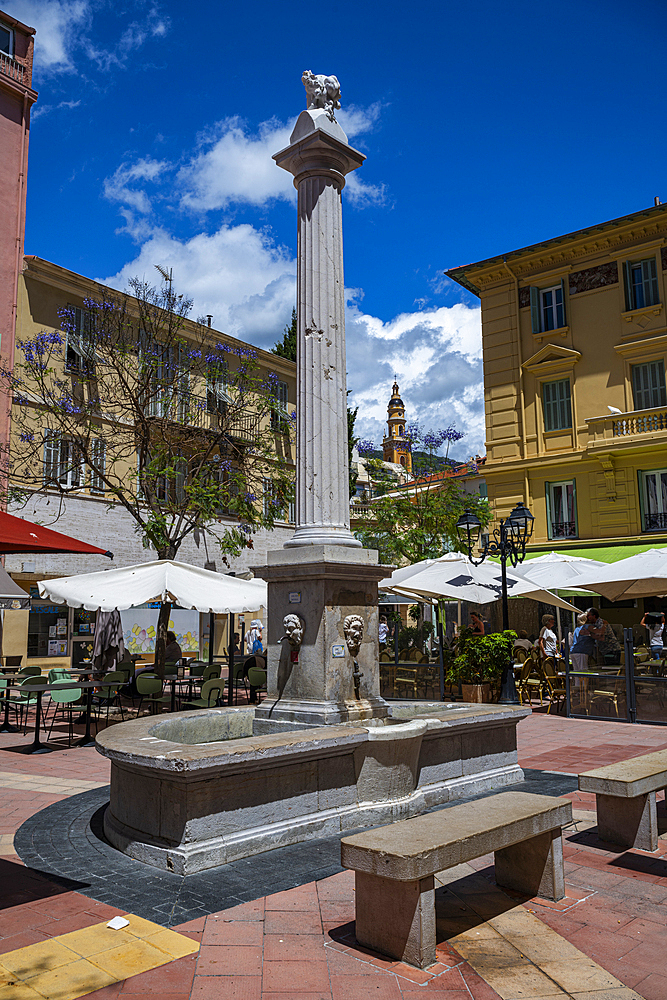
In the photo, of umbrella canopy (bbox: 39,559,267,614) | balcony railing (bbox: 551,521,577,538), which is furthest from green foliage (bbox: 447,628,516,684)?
balcony railing (bbox: 551,521,577,538)

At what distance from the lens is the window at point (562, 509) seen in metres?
23.3

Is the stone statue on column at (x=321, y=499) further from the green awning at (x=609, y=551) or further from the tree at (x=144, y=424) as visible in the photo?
the green awning at (x=609, y=551)

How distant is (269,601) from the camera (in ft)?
23.7

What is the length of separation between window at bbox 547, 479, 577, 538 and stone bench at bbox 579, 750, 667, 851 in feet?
59.7

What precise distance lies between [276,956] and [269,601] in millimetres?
3777

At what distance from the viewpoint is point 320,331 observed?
775cm

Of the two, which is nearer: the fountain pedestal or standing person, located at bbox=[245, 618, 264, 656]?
the fountain pedestal

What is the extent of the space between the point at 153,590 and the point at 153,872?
7.03 m

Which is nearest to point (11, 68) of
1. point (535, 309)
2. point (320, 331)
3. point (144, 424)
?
point (144, 424)

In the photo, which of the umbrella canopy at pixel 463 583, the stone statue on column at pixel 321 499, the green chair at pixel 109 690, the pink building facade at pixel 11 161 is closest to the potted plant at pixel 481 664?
the umbrella canopy at pixel 463 583

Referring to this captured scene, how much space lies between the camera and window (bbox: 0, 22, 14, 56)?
73.5ft

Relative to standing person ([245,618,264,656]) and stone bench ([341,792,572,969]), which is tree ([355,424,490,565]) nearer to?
standing person ([245,618,264,656])

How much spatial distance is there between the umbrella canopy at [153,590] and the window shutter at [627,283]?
54.1ft

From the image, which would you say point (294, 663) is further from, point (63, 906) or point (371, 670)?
point (63, 906)
